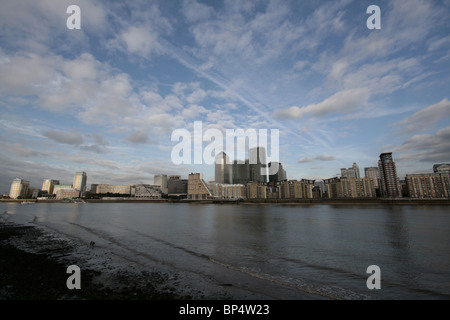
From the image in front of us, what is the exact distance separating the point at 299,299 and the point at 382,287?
5091 mm

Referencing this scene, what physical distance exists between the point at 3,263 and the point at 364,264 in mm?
23607

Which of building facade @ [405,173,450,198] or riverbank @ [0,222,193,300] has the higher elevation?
building facade @ [405,173,450,198]

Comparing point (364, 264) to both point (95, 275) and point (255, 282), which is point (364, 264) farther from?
point (95, 275)

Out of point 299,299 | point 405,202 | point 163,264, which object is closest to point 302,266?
point 299,299

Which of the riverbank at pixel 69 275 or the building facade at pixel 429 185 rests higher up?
the building facade at pixel 429 185

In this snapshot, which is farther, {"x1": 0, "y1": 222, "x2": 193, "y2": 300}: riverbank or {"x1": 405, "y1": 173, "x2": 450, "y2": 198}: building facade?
{"x1": 405, "y1": 173, "x2": 450, "y2": 198}: building facade

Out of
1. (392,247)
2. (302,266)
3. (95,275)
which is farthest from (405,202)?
(95,275)

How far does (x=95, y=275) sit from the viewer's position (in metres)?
12.1

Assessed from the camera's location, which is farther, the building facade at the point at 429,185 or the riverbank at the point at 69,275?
the building facade at the point at 429,185

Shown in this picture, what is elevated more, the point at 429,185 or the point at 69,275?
the point at 429,185

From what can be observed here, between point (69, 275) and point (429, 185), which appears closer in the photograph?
point (69, 275)

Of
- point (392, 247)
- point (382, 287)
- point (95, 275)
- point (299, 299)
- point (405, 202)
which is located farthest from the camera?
point (405, 202)
